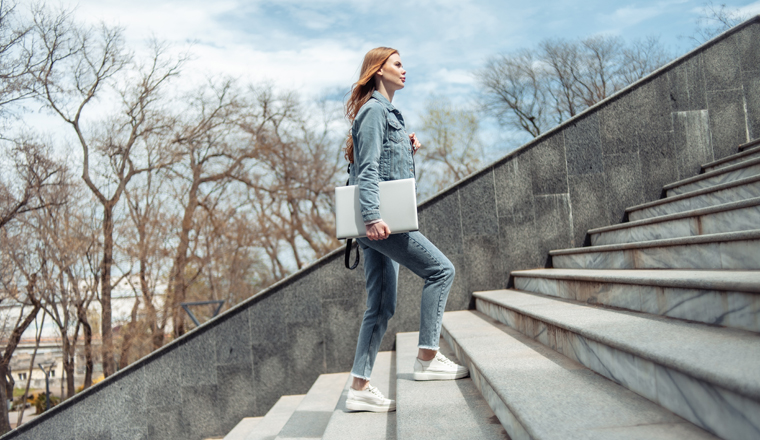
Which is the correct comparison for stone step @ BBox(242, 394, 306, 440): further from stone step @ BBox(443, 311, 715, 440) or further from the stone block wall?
stone step @ BBox(443, 311, 715, 440)

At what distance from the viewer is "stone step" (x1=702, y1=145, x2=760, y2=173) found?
4.57m

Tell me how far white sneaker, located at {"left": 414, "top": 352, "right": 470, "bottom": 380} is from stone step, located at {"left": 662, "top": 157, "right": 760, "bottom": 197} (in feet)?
9.12

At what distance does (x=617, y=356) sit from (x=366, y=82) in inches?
71.9

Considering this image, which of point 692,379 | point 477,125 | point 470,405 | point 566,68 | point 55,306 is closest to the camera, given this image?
point 692,379

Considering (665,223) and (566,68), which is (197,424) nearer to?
(665,223)

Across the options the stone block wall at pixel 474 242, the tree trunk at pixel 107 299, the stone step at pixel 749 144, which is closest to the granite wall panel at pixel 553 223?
the stone block wall at pixel 474 242

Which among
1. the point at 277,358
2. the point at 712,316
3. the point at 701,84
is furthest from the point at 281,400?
the point at 701,84

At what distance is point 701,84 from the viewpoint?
5484 mm

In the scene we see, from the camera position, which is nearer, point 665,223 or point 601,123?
point 665,223

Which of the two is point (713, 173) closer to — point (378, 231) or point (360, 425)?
point (378, 231)

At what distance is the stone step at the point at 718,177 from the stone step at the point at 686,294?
68.3 inches

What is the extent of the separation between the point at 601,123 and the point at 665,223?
Result: 1.96m

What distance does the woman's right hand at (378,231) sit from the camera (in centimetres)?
244

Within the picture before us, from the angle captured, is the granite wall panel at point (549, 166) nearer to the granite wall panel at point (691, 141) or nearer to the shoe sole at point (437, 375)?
the granite wall panel at point (691, 141)
